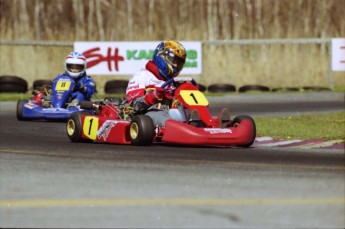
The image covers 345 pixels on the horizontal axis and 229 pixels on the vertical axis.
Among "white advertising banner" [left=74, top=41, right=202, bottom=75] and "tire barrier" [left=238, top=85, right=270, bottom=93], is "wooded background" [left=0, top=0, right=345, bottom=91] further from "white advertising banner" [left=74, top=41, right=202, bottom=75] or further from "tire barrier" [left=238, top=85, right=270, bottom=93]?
"white advertising banner" [left=74, top=41, right=202, bottom=75]

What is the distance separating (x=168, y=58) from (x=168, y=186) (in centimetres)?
467

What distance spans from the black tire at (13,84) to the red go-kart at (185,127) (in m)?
12.7

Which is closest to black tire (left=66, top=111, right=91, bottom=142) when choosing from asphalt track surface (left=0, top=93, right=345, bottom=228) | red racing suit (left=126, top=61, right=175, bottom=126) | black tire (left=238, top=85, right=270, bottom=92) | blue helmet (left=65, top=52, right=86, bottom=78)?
asphalt track surface (left=0, top=93, right=345, bottom=228)

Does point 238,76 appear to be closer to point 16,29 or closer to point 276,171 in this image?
point 16,29

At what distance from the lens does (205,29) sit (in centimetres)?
3070

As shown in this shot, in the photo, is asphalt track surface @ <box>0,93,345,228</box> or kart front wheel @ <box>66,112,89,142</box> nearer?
asphalt track surface @ <box>0,93,345,228</box>

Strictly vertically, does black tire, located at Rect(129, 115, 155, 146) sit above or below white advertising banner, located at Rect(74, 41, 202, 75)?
below

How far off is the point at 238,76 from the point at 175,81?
17.5 m

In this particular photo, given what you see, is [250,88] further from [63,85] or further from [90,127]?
[90,127]

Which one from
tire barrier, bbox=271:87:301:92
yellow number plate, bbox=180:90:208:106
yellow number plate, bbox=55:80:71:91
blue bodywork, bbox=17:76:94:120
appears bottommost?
tire barrier, bbox=271:87:301:92

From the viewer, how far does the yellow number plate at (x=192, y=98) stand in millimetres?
11133

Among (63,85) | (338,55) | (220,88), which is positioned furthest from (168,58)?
(338,55)

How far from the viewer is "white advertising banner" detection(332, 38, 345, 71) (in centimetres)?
2714

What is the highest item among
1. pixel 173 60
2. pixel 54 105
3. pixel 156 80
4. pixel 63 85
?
pixel 173 60
